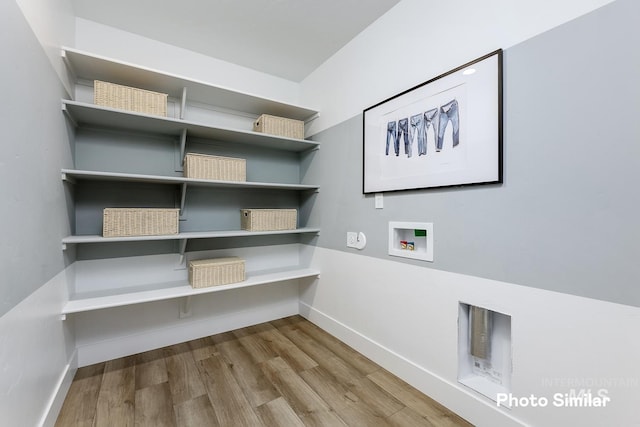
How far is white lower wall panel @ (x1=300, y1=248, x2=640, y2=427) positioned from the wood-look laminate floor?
0.50ft

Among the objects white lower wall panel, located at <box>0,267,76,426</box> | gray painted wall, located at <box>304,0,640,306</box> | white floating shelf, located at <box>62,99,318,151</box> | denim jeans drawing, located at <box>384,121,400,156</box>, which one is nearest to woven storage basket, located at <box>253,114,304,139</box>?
white floating shelf, located at <box>62,99,318,151</box>

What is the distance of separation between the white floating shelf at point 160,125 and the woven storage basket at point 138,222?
573 millimetres

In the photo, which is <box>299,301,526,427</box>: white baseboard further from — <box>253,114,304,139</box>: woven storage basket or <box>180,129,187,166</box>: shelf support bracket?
<box>180,129,187,166</box>: shelf support bracket

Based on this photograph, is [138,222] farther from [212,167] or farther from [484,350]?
[484,350]

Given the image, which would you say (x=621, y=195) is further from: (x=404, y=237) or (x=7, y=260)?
(x=7, y=260)

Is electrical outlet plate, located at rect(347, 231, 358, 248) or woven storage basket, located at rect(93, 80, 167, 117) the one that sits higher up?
woven storage basket, located at rect(93, 80, 167, 117)

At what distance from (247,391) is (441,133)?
180 centimetres

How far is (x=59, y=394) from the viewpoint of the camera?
4.44 ft

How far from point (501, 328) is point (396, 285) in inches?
22.6

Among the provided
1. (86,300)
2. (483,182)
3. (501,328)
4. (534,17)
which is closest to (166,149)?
(86,300)

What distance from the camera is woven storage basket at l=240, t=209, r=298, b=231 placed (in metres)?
2.12

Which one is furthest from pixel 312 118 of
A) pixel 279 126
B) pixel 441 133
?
pixel 441 133

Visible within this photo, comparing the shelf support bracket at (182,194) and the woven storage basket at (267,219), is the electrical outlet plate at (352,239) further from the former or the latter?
the shelf support bracket at (182,194)

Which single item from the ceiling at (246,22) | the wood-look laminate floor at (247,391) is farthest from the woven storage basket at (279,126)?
the wood-look laminate floor at (247,391)
